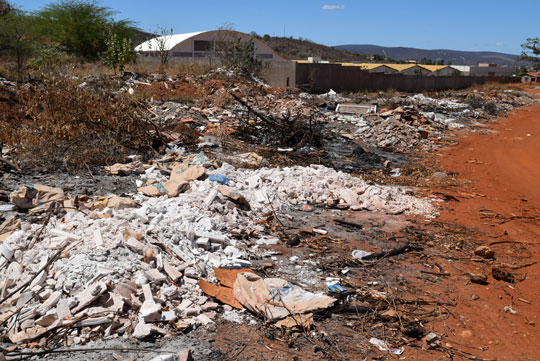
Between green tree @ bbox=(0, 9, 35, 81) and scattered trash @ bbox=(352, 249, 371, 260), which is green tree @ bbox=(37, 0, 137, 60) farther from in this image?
scattered trash @ bbox=(352, 249, 371, 260)

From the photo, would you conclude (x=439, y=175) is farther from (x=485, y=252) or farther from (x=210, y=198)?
(x=210, y=198)

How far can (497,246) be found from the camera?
6148 millimetres

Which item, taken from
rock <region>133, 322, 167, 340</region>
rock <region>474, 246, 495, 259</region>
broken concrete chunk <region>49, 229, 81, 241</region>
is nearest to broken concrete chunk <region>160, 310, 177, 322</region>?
rock <region>133, 322, 167, 340</region>

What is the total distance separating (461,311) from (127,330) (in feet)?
9.97

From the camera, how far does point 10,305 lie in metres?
3.87

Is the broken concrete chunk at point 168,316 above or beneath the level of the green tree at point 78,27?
beneath

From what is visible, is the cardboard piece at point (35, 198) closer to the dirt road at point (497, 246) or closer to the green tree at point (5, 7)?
the dirt road at point (497, 246)

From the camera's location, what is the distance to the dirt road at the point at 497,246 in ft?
13.5

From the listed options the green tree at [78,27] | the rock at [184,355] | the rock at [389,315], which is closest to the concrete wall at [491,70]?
the green tree at [78,27]

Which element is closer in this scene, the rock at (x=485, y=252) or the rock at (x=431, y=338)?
the rock at (x=431, y=338)

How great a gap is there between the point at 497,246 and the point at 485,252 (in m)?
0.54

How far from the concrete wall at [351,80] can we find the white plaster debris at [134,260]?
47.5 feet

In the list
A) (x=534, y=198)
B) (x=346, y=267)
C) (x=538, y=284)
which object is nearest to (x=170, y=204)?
(x=346, y=267)

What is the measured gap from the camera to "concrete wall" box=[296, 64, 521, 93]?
69.9 ft
